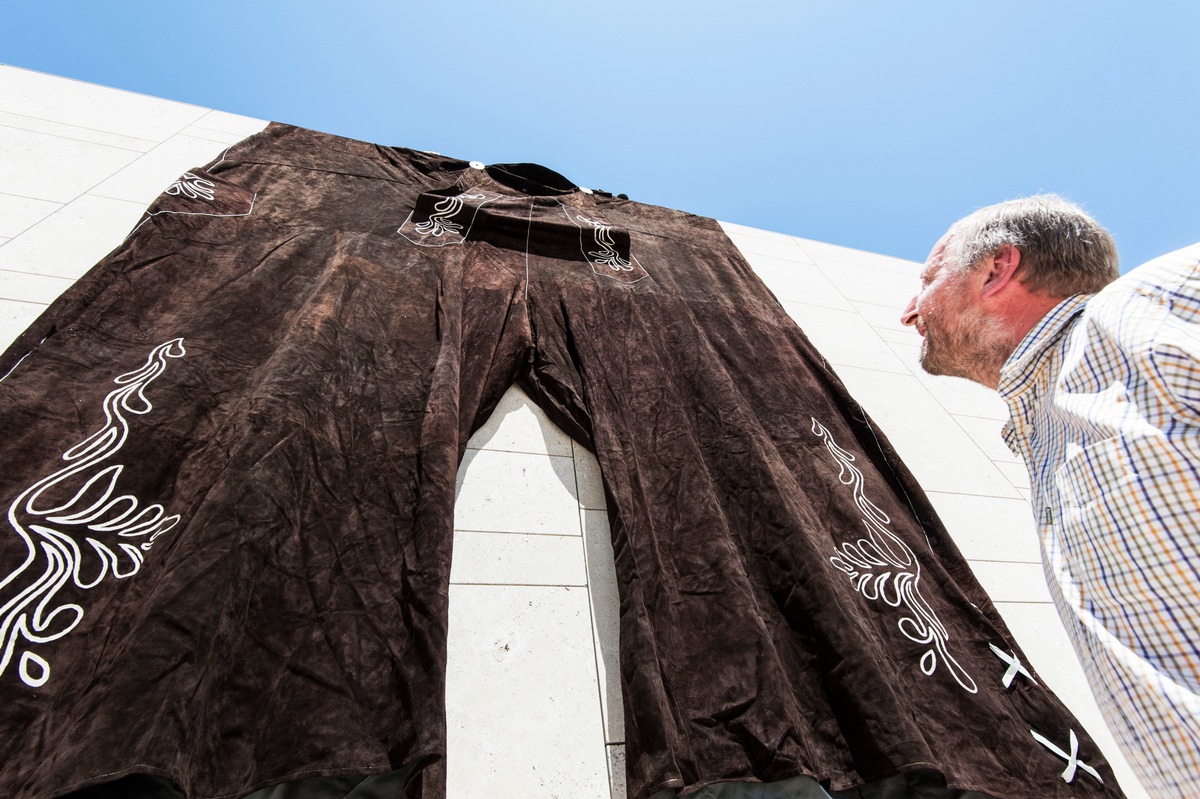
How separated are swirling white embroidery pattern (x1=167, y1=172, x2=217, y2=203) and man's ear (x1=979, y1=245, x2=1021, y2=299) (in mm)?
2053

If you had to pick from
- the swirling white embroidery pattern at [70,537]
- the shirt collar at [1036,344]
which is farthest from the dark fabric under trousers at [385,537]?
the shirt collar at [1036,344]

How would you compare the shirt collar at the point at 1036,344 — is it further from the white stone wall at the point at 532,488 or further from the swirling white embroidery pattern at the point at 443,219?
the swirling white embroidery pattern at the point at 443,219

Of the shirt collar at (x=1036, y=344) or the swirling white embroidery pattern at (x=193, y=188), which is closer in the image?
the shirt collar at (x=1036, y=344)

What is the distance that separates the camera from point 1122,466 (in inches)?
24.1

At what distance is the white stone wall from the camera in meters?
1.01

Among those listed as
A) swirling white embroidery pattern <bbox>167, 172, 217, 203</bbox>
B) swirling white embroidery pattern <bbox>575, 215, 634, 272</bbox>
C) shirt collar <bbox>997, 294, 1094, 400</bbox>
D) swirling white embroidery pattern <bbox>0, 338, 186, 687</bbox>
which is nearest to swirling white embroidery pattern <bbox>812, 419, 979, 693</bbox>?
shirt collar <bbox>997, 294, 1094, 400</bbox>

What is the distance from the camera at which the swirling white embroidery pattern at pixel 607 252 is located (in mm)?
2221

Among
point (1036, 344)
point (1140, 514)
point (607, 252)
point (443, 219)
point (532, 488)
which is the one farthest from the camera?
point (607, 252)

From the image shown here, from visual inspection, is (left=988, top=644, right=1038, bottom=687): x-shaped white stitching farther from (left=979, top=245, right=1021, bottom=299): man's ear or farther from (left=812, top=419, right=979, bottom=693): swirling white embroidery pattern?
(left=979, top=245, right=1021, bottom=299): man's ear

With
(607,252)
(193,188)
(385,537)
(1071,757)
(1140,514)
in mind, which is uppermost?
(1140,514)

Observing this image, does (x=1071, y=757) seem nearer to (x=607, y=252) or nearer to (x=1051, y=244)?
(x=1051, y=244)

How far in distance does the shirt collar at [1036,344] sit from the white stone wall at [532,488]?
0.87 metres

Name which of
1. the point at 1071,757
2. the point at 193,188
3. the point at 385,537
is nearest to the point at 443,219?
the point at 193,188

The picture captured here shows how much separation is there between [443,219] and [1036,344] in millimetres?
1852
